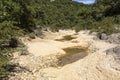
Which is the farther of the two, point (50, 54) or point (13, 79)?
point (50, 54)

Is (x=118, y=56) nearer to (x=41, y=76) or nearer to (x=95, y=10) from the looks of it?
(x=41, y=76)

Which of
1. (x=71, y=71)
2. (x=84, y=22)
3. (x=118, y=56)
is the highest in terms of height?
(x=118, y=56)

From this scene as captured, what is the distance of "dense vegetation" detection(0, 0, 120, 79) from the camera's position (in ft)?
64.5

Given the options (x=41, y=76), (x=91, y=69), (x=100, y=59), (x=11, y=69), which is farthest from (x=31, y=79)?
(x=100, y=59)

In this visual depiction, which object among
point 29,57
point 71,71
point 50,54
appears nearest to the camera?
point 71,71

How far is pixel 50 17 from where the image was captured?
10588 cm

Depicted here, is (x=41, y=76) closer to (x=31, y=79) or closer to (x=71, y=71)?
(x=31, y=79)

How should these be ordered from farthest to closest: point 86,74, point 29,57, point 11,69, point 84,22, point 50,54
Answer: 1. point 84,22
2. point 50,54
3. point 29,57
4. point 11,69
5. point 86,74

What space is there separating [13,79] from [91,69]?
621cm

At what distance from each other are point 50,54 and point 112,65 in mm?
11717

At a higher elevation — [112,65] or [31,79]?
[112,65]

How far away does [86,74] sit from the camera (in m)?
18.1

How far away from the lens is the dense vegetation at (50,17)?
64.5ft

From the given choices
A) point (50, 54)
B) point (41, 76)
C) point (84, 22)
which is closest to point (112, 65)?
point (41, 76)
